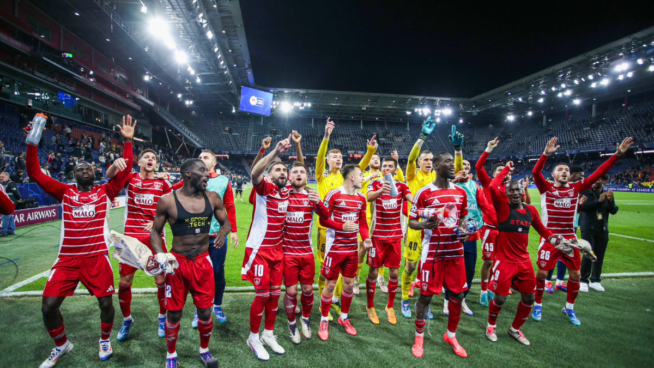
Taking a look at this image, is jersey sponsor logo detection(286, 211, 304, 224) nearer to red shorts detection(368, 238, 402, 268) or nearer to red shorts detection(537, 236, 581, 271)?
red shorts detection(368, 238, 402, 268)

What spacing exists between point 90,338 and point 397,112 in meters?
49.9

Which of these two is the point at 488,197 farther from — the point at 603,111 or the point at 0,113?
the point at 603,111

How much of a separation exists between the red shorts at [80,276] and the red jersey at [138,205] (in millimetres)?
705

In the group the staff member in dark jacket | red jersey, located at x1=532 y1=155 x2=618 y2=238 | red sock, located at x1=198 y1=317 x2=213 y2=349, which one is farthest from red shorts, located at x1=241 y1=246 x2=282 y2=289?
the staff member in dark jacket

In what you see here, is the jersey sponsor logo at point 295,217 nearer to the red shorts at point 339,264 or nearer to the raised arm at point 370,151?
the red shorts at point 339,264

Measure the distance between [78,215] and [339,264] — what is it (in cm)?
348

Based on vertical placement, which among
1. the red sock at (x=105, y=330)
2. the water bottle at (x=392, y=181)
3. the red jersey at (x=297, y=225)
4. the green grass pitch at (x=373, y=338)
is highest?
the water bottle at (x=392, y=181)

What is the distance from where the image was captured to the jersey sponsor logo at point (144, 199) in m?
4.21

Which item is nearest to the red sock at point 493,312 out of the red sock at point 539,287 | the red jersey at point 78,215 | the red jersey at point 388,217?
the red sock at point 539,287

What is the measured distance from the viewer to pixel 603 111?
43.1m

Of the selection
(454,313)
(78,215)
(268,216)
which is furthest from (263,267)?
(454,313)

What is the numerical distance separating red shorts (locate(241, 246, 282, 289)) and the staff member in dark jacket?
6.28 m

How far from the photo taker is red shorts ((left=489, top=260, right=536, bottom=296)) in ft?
12.9

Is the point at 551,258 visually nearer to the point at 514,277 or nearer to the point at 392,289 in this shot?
the point at 514,277
